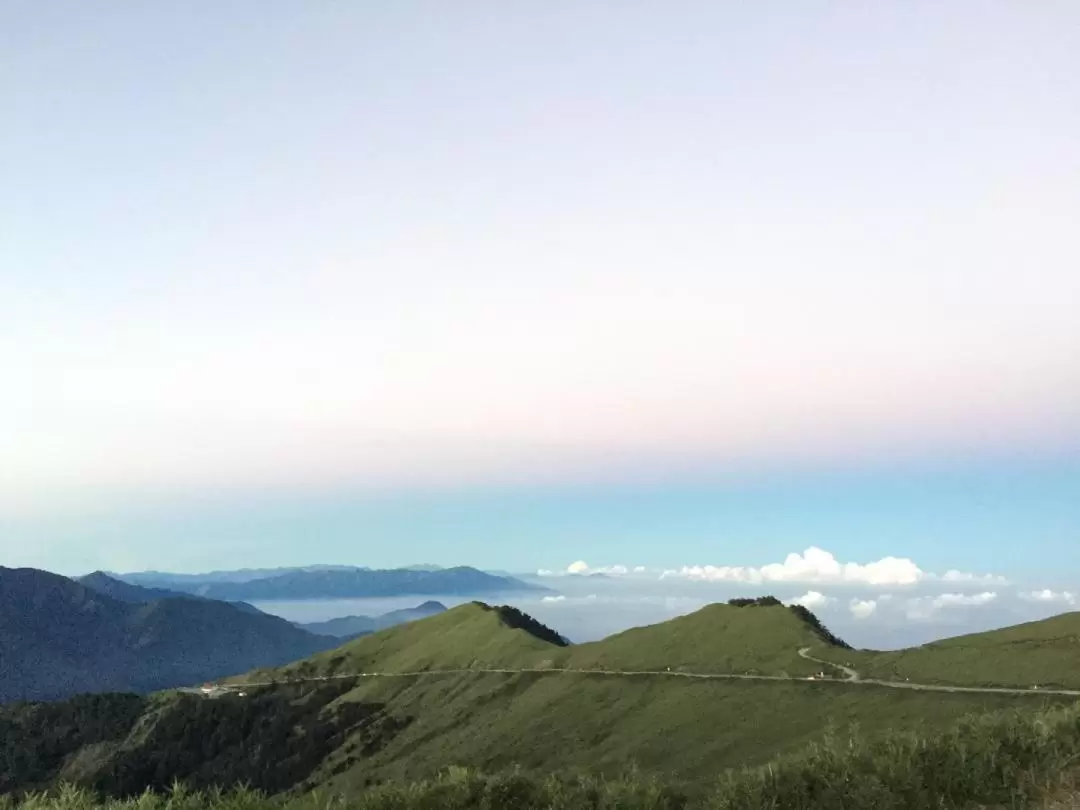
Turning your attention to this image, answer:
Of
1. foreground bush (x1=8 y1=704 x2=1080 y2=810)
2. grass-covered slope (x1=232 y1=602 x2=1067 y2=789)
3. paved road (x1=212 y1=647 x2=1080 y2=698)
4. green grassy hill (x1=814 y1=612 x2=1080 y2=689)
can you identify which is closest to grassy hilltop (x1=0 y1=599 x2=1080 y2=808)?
foreground bush (x1=8 y1=704 x2=1080 y2=810)

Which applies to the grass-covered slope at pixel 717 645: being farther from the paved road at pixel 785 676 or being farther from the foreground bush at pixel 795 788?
the foreground bush at pixel 795 788

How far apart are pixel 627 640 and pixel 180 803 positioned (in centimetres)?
13770

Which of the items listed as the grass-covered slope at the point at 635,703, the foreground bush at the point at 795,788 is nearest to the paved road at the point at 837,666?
the grass-covered slope at the point at 635,703

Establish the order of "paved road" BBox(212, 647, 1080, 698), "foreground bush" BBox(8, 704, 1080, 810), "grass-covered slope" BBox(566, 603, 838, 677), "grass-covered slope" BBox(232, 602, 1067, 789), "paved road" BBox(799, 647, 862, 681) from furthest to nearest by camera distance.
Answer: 1. "grass-covered slope" BBox(566, 603, 838, 677)
2. "paved road" BBox(799, 647, 862, 681)
3. "grass-covered slope" BBox(232, 602, 1067, 789)
4. "paved road" BBox(212, 647, 1080, 698)
5. "foreground bush" BBox(8, 704, 1080, 810)

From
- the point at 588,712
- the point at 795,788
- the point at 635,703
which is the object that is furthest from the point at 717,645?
the point at 795,788

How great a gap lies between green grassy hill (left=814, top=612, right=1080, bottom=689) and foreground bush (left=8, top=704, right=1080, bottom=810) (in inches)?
2381

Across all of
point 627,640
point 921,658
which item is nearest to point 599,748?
point 921,658

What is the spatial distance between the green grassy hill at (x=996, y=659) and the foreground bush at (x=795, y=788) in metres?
60.5

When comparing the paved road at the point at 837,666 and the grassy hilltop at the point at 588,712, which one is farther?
the paved road at the point at 837,666

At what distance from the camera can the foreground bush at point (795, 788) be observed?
14430 millimetres

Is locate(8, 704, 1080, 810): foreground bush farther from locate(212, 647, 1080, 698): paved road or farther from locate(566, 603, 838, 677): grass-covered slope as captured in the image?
locate(566, 603, 838, 677): grass-covered slope

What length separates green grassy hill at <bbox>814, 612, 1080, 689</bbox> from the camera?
7156 centimetres

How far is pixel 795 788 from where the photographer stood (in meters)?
15.7

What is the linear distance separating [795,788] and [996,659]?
78.7 m
